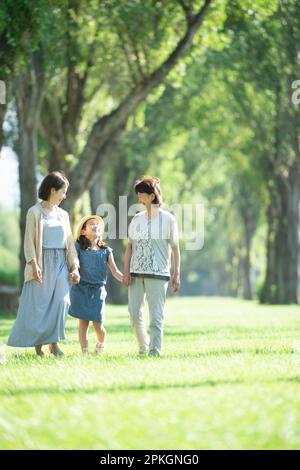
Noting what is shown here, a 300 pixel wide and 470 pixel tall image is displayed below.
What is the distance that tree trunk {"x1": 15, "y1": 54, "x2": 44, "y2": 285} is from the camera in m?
22.8

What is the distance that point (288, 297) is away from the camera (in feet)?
123

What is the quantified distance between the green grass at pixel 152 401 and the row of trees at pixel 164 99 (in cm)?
920

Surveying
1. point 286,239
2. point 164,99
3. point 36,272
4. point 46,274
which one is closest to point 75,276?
point 46,274

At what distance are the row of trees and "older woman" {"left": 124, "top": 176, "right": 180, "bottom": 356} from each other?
7.32 m

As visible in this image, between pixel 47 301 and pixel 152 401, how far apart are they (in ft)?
13.1

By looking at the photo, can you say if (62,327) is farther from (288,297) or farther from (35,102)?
(288,297)

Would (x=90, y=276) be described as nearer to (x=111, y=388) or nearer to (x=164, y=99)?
(x=111, y=388)

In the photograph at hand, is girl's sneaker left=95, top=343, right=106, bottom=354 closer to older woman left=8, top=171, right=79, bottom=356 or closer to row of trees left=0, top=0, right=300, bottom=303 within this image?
older woman left=8, top=171, right=79, bottom=356

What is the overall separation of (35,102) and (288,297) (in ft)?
58.1

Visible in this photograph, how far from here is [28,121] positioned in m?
23.1

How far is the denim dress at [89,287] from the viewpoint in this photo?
38.4 ft

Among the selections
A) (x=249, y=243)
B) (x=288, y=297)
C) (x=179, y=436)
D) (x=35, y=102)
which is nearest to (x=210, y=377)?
(x=179, y=436)

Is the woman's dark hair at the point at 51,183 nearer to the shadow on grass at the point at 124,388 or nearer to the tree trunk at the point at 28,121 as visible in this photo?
the shadow on grass at the point at 124,388

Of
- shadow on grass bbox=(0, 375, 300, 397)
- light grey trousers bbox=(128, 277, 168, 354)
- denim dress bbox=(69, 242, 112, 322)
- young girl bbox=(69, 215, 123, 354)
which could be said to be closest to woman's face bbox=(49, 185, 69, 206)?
young girl bbox=(69, 215, 123, 354)
